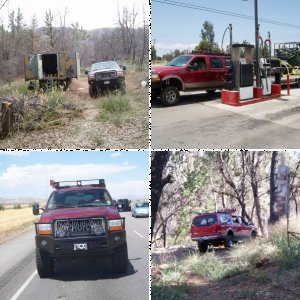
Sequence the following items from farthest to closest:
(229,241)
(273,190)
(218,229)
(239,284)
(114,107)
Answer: (114,107), (229,241), (218,229), (273,190), (239,284)

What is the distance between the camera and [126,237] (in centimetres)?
580

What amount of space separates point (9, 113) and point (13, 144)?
79 cm

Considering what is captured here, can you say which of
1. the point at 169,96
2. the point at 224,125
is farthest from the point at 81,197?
the point at 169,96

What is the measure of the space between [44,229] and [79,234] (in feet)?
1.54

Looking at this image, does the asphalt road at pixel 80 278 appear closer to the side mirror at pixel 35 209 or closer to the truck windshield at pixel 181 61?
the side mirror at pixel 35 209

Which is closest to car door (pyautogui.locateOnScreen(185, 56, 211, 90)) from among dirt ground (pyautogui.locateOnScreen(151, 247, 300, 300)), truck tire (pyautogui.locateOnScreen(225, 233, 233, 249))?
truck tire (pyautogui.locateOnScreen(225, 233, 233, 249))

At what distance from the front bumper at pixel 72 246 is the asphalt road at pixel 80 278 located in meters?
0.15

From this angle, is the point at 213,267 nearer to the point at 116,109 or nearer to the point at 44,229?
the point at 44,229

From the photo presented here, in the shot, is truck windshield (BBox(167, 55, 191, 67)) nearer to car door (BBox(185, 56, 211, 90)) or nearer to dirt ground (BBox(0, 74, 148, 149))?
car door (BBox(185, 56, 211, 90))

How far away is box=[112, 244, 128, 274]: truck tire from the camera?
5.59m

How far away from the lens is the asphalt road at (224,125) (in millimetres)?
8766

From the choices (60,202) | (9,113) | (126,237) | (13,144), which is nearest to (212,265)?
(126,237)

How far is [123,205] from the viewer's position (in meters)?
6.09

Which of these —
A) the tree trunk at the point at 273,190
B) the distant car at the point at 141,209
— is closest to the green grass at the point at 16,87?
the distant car at the point at 141,209
